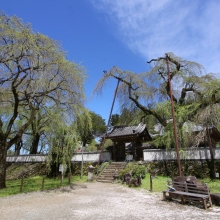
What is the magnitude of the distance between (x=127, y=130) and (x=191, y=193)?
1081cm

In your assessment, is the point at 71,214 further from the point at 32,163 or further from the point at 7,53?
the point at 32,163

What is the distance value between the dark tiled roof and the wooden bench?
28.8ft

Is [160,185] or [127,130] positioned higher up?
[127,130]

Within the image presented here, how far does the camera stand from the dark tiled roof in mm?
16319

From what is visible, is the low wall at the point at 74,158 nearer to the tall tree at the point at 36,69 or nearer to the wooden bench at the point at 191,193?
the tall tree at the point at 36,69

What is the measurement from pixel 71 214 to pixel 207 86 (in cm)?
1112

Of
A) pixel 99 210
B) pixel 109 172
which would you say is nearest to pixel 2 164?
pixel 109 172

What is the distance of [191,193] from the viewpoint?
6531mm

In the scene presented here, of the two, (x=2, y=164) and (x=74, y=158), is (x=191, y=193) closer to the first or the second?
(x=2, y=164)

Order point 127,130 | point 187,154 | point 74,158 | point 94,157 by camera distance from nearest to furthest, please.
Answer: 1. point 187,154
2. point 127,130
3. point 94,157
4. point 74,158

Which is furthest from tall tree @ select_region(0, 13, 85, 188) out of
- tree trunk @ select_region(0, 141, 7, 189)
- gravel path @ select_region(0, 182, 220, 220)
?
gravel path @ select_region(0, 182, 220, 220)

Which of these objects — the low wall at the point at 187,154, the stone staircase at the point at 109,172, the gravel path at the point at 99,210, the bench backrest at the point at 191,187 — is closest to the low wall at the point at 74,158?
the stone staircase at the point at 109,172

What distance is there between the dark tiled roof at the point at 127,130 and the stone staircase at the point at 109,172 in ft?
8.94

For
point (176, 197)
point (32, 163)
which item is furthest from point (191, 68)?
point (32, 163)
